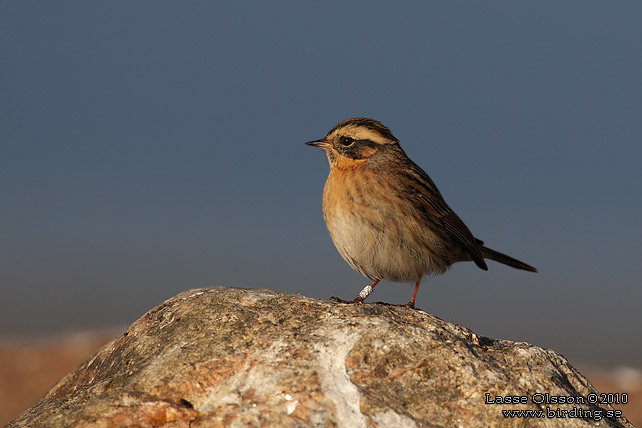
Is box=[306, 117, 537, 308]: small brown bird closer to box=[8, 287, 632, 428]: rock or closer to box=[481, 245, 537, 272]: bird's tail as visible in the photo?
box=[481, 245, 537, 272]: bird's tail

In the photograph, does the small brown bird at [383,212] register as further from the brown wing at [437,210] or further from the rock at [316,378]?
the rock at [316,378]

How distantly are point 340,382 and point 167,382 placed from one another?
1249mm

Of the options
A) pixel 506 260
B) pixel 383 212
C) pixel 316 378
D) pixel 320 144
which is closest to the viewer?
pixel 316 378

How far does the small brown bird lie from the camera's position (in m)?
7.49

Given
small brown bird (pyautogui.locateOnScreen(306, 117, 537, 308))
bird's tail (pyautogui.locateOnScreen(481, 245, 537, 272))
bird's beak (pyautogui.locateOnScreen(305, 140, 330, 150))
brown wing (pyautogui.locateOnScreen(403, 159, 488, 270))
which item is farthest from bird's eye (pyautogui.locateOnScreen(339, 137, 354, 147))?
bird's tail (pyautogui.locateOnScreen(481, 245, 537, 272))

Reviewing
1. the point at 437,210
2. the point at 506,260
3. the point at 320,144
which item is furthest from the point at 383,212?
the point at 506,260

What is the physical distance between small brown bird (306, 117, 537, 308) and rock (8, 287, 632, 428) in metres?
1.98

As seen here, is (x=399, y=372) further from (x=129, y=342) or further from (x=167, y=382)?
(x=129, y=342)

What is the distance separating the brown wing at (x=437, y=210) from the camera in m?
8.13

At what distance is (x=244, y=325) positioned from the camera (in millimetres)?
5273

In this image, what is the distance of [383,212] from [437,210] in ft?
3.66

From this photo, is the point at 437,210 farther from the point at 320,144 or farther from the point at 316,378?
the point at 316,378

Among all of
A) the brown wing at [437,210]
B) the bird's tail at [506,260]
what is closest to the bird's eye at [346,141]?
the brown wing at [437,210]

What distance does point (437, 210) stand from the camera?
27.3 ft
